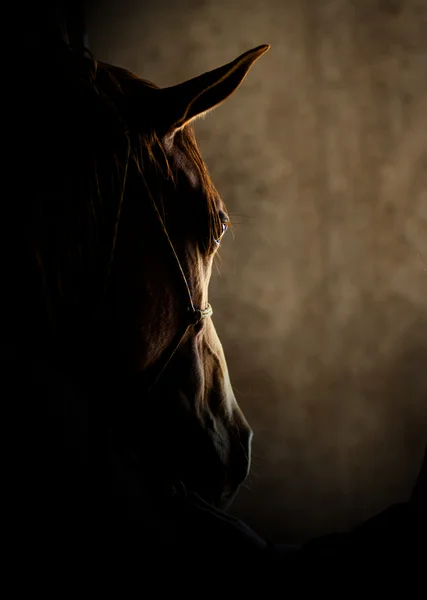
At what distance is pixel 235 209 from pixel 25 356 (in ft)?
4.02

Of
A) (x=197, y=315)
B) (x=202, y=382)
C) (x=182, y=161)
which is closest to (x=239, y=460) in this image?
(x=202, y=382)

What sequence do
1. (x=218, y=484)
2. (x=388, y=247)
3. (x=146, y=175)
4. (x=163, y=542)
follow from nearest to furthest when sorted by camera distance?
(x=163, y=542)
(x=146, y=175)
(x=218, y=484)
(x=388, y=247)

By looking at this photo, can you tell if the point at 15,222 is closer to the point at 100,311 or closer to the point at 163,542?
the point at 100,311

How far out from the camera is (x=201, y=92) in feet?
1.98

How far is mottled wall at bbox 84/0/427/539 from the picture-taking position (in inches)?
61.6

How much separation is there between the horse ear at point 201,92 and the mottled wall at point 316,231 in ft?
3.30

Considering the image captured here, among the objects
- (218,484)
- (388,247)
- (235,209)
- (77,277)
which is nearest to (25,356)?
(77,277)

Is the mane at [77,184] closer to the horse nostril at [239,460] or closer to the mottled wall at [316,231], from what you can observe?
the horse nostril at [239,460]

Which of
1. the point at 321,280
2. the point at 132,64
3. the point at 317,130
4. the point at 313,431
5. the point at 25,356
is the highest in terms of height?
the point at 132,64

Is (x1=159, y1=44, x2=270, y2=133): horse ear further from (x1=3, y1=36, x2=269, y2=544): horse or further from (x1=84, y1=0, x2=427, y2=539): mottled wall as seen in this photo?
(x1=84, y1=0, x2=427, y2=539): mottled wall

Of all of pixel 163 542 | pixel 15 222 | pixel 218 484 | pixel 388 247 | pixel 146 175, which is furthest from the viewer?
pixel 388 247

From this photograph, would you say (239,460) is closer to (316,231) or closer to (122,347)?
(122,347)

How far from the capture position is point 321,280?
5.34ft

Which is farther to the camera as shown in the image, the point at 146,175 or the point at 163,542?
the point at 146,175
